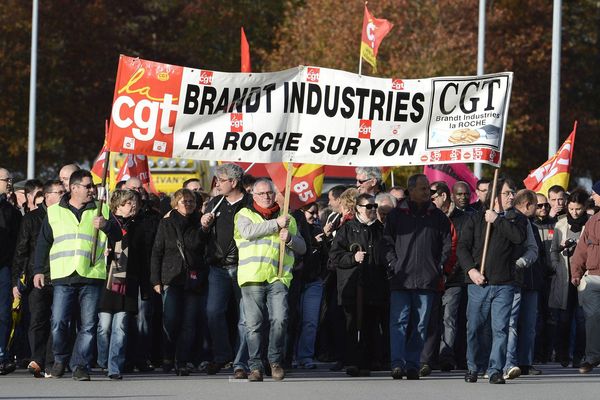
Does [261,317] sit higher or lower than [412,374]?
higher

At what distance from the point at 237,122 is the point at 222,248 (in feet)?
4.08

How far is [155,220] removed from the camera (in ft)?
56.3

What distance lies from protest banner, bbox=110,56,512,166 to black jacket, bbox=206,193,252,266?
475 mm

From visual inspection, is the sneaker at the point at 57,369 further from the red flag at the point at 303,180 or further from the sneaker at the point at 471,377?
the red flag at the point at 303,180

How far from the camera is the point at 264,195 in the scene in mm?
16031

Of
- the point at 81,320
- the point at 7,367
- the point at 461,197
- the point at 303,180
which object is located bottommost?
the point at 7,367

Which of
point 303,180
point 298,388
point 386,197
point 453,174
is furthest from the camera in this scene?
point 453,174

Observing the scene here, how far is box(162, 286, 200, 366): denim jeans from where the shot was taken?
16.9 meters

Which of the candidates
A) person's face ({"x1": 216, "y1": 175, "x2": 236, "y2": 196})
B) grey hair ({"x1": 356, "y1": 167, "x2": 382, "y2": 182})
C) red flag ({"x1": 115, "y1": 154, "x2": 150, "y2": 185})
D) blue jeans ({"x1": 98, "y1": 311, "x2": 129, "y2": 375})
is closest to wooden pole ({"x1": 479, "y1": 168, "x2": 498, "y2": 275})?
grey hair ({"x1": 356, "y1": 167, "x2": 382, "y2": 182})

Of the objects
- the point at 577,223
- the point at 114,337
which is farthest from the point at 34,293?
the point at 577,223

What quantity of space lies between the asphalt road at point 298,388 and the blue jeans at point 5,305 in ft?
1.02

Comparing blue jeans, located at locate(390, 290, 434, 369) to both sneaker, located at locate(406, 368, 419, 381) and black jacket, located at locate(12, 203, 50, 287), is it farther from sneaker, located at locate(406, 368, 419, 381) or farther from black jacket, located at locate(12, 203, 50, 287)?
black jacket, located at locate(12, 203, 50, 287)

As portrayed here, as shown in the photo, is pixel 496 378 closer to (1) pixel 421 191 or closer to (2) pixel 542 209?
(1) pixel 421 191

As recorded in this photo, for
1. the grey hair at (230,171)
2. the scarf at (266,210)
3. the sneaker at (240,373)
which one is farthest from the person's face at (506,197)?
the sneaker at (240,373)
